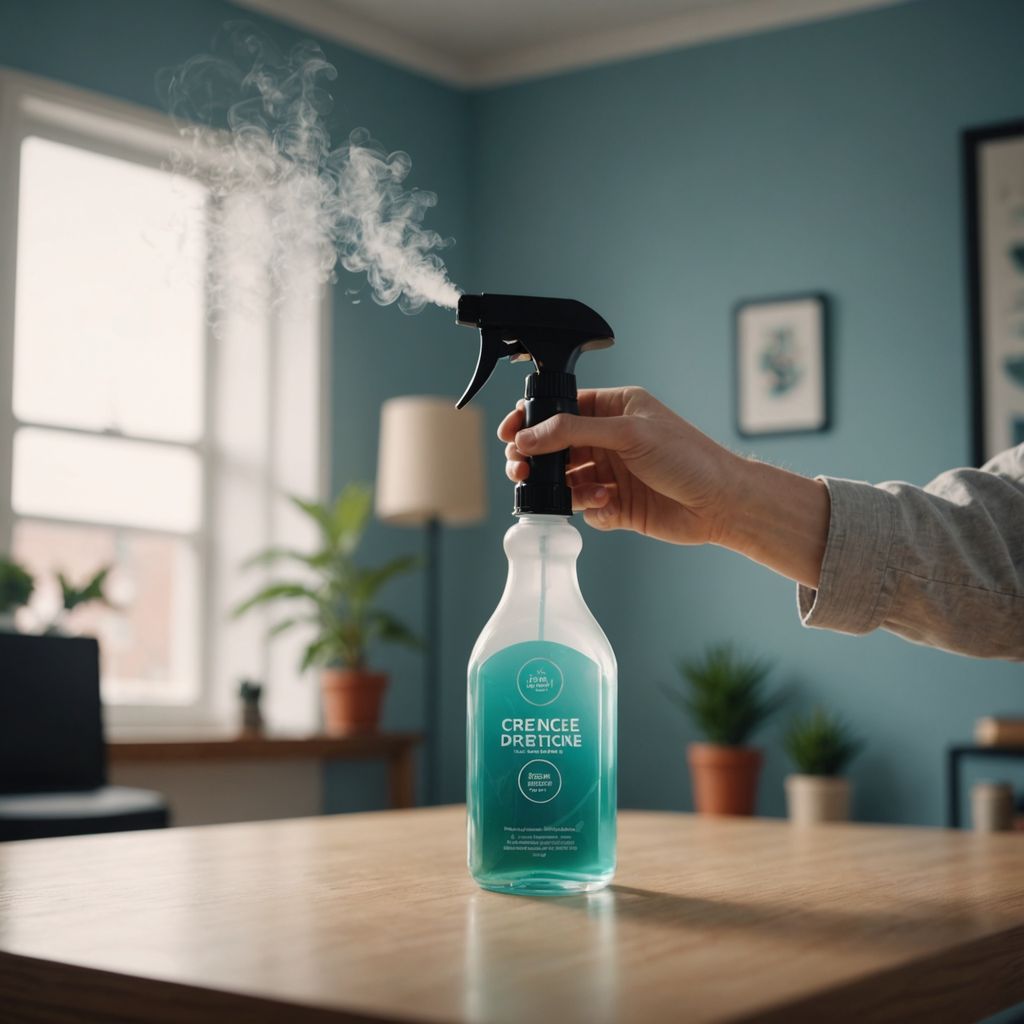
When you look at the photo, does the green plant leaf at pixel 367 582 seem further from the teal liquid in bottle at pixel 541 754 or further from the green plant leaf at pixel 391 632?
the teal liquid in bottle at pixel 541 754

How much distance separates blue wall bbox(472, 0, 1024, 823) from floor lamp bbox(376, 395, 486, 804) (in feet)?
2.05

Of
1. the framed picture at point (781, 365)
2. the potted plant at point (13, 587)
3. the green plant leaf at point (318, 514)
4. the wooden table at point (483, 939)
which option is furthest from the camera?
the framed picture at point (781, 365)

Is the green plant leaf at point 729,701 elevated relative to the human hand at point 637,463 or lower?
lower

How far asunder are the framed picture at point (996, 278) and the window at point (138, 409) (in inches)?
73.5

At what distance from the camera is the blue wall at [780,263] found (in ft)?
12.5

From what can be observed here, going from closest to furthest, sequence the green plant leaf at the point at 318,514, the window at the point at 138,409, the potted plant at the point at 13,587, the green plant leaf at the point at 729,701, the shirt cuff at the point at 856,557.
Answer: the shirt cuff at the point at 856,557, the potted plant at the point at 13,587, the window at the point at 138,409, the green plant leaf at the point at 318,514, the green plant leaf at the point at 729,701

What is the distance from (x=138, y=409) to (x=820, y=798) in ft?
6.91

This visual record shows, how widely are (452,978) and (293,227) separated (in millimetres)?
1009

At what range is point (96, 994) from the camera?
52 centimetres

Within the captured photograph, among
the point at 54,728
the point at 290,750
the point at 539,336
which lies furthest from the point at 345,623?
the point at 539,336

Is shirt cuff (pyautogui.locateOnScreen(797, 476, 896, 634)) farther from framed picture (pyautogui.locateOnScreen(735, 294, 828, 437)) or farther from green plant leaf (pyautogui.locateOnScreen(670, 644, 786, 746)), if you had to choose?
framed picture (pyautogui.locateOnScreen(735, 294, 828, 437))

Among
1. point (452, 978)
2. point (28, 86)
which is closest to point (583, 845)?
point (452, 978)

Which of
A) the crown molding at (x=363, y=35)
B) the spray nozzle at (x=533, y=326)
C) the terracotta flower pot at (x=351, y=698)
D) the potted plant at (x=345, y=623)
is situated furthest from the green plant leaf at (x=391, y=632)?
the spray nozzle at (x=533, y=326)

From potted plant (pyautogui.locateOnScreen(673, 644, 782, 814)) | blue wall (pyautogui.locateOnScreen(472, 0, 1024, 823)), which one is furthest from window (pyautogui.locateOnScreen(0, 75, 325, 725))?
potted plant (pyautogui.locateOnScreen(673, 644, 782, 814))
